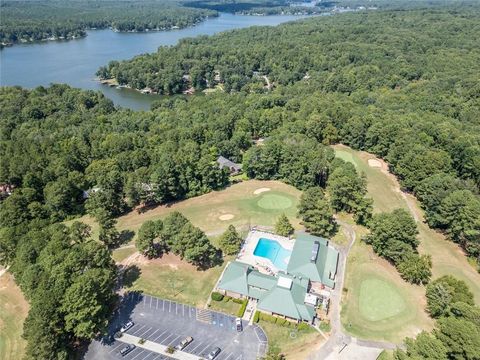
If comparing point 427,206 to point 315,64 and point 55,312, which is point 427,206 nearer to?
point 55,312

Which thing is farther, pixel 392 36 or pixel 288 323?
pixel 392 36

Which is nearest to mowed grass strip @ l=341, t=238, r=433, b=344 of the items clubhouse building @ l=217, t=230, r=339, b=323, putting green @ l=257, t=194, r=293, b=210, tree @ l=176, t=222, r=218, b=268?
clubhouse building @ l=217, t=230, r=339, b=323

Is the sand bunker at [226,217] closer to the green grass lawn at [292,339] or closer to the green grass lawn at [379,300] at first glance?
the green grass lawn at [292,339]

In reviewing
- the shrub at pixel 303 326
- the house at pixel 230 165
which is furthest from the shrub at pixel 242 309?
the house at pixel 230 165

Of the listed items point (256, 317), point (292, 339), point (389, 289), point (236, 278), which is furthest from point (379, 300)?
point (236, 278)

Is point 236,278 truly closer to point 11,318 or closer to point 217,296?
point 217,296

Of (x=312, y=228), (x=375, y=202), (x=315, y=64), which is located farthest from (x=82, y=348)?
(x=315, y=64)
